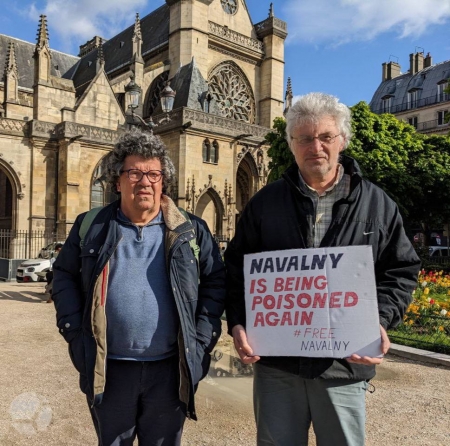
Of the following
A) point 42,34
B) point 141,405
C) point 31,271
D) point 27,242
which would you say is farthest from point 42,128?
point 141,405

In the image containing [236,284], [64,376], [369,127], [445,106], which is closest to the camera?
[236,284]

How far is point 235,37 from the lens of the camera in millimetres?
30078

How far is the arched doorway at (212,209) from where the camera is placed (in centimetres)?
2408

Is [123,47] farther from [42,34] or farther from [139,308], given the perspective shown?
[139,308]

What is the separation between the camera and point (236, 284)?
7.63ft

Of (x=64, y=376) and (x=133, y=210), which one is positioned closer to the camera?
(x=133, y=210)

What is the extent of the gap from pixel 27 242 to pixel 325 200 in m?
22.5

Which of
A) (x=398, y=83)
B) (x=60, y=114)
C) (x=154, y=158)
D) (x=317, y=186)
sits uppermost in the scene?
(x=398, y=83)

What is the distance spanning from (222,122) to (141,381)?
2319 cm

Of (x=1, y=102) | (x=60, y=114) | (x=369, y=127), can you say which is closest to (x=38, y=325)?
(x=369, y=127)

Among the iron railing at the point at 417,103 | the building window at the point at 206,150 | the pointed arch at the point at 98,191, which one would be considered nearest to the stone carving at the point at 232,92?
the building window at the point at 206,150

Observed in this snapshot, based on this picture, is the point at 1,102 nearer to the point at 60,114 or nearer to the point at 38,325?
the point at 60,114

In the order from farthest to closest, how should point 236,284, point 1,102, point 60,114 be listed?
A: point 1,102 → point 60,114 → point 236,284

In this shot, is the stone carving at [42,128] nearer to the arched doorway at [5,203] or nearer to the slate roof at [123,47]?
the slate roof at [123,47]
